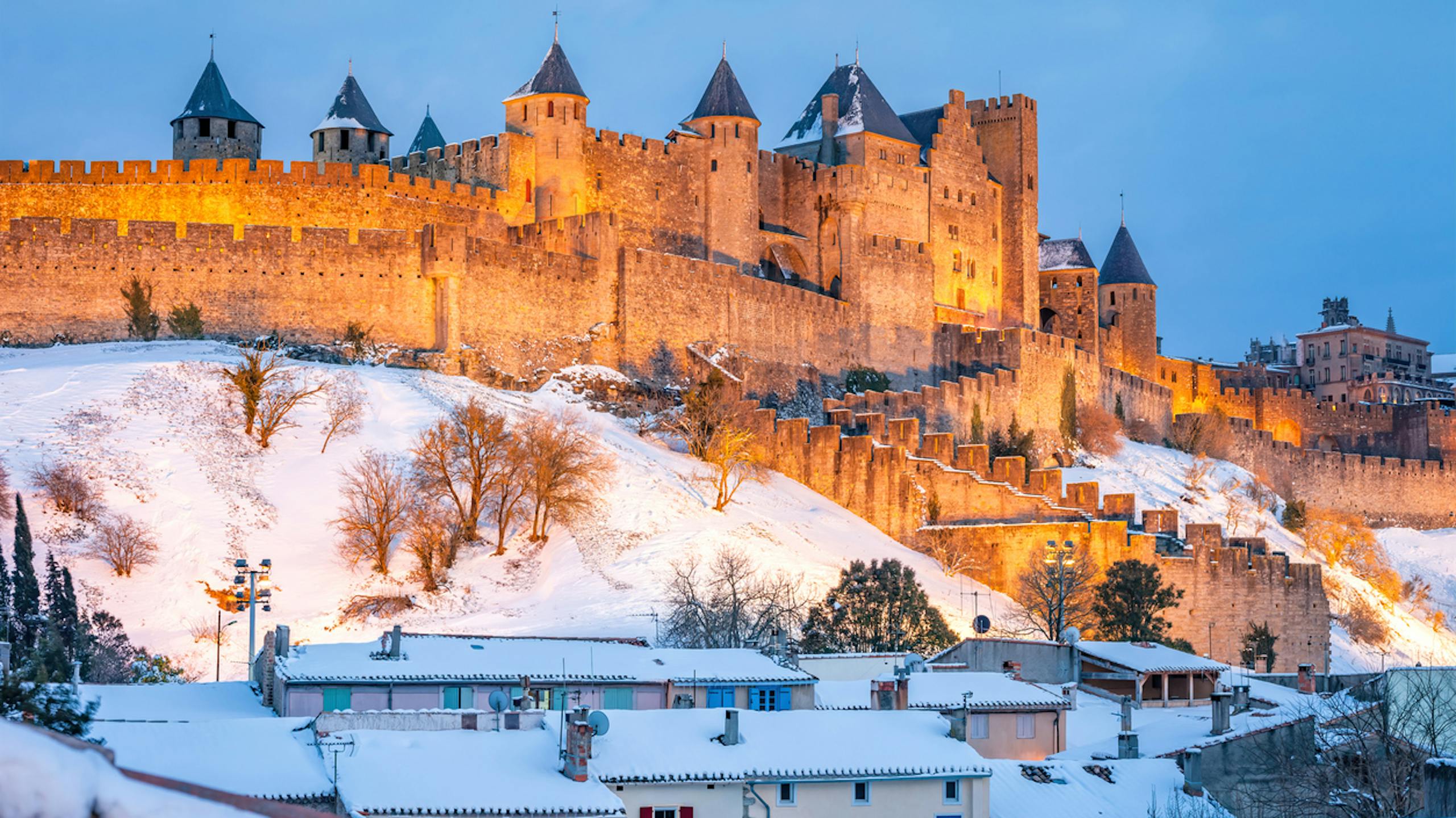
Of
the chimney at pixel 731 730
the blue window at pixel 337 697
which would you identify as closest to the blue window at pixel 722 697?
the blue window at pixel 337 697

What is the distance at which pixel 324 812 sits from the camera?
3.53 meters

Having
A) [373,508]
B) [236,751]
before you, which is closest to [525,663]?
[236,751]

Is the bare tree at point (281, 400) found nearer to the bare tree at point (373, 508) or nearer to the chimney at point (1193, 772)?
the bare tree at point (373, 508)

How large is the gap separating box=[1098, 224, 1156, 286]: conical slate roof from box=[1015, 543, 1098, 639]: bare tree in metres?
33.5

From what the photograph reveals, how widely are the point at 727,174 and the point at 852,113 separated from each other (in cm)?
919

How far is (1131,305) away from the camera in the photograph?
3162 inches

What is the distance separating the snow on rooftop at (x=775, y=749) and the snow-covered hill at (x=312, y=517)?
14.4 m

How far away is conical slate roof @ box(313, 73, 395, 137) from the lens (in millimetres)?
65938

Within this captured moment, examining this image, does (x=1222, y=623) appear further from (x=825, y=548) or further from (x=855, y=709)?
(x=855, y=709)

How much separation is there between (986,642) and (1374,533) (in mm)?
43919

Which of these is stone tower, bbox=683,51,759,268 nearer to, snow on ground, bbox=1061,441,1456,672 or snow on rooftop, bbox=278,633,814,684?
snow on ground, bbox=1061,441,1456,672

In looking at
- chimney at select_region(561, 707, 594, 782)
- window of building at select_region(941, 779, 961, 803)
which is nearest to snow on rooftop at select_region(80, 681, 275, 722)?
chimney at select_region(561, 707, 594, 782)

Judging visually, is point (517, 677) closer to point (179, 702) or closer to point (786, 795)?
point (179, 702)

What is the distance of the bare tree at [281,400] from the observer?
46656mm
